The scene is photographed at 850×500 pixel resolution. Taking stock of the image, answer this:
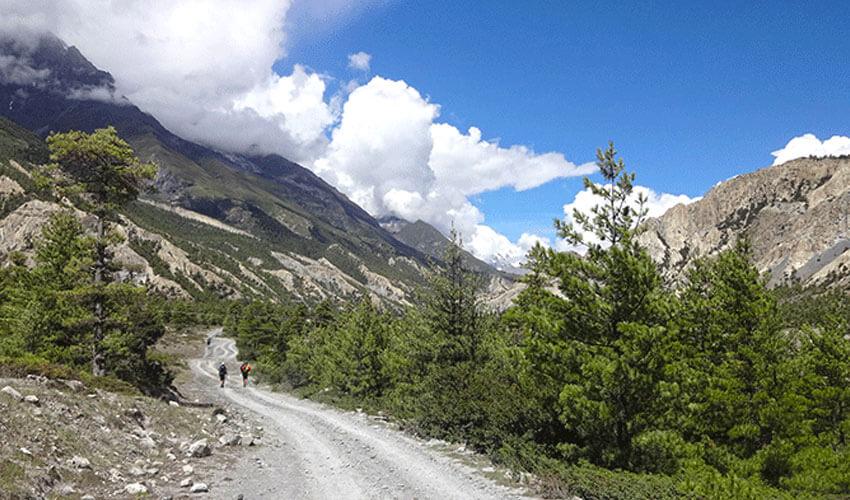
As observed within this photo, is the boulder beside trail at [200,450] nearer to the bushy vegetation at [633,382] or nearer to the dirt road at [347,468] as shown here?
the dirt road at [347,468]

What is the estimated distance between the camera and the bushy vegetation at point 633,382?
10.8 metres

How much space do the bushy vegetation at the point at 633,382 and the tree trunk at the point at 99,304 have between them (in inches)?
552

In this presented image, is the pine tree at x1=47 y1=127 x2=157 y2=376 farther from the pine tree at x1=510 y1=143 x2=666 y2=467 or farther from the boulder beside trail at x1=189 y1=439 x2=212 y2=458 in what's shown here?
the pine tree at x1=510 y1=143 x2=666 y2=467

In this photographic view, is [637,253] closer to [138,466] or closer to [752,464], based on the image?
[752,464]

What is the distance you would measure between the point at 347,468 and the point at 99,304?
15.4m

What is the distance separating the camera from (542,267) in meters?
12.8

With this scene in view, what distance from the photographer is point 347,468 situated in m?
12.7

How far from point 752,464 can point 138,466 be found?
17219mm

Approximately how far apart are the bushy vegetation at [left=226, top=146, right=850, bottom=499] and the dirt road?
158cm

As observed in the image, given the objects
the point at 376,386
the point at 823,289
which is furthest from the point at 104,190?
the point at 823,289

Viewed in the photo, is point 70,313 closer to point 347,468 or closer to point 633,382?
point 347,468

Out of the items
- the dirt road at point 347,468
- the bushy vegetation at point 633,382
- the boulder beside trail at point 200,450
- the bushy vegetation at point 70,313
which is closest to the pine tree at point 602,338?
the bushy vegetation at point 633,382

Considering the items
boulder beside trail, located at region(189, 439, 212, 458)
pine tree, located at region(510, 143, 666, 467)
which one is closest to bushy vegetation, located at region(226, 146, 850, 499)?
pine tree, located at region(510, 143, 666, 467)

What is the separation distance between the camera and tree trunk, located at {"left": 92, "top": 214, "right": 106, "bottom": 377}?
65.2 ft
